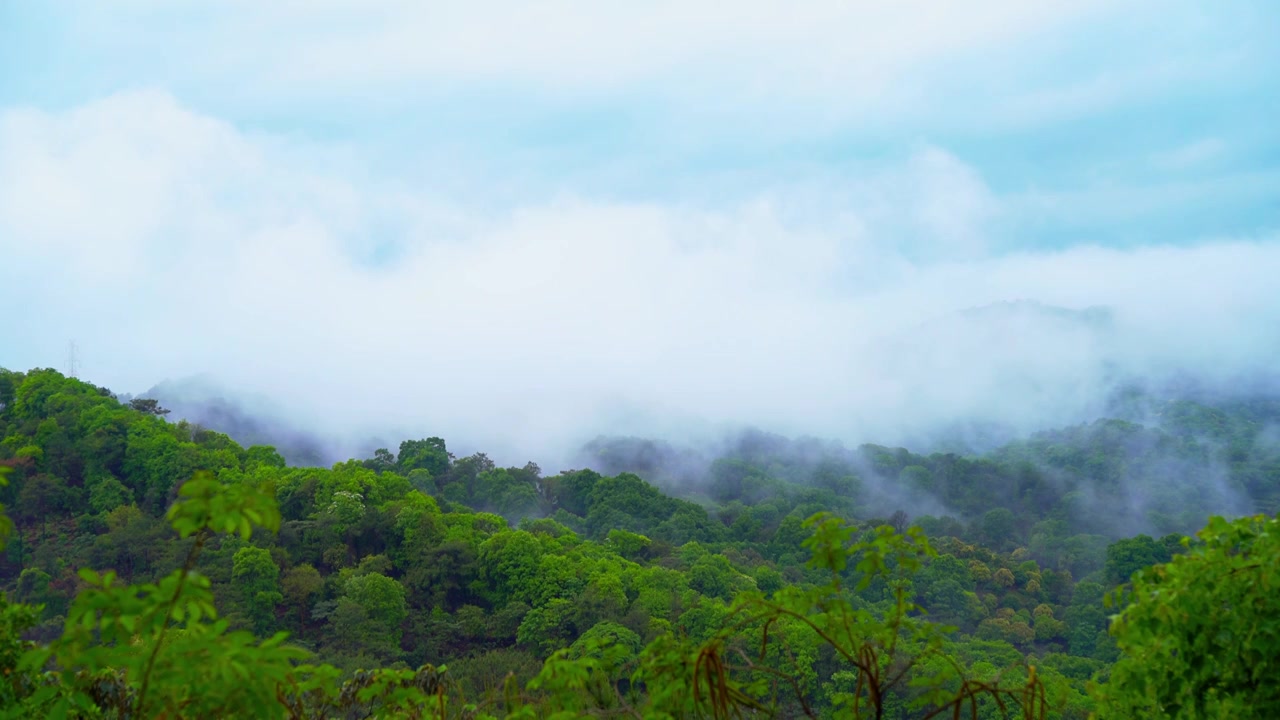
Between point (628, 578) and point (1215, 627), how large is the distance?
23417mm

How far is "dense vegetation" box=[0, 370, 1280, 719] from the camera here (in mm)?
2533

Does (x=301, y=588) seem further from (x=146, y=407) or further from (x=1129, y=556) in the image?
(x=1129, y=556)

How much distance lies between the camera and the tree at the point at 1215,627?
8.20 ft

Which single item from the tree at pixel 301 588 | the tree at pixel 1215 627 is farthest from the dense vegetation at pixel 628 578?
the tree at pixel 301 588

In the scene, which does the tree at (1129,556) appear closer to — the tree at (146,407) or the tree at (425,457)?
the tree at (425,457)

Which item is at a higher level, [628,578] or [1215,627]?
[1215,627]

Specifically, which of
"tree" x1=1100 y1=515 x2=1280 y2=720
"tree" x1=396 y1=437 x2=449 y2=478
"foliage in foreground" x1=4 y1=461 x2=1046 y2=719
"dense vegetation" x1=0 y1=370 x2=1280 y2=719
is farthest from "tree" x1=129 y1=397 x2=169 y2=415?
"tree" x1=1100 y1=515 x2=1280 y2=720

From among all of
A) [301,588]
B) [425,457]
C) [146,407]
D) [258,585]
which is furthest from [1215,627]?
[425,457]

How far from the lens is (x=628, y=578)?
25.2 metres

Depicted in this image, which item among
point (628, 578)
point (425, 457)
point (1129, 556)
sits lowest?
point (628, 578)

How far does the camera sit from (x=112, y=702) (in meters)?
4.26

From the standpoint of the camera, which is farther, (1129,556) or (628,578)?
(1129,556)

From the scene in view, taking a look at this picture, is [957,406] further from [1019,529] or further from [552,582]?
[552,582]

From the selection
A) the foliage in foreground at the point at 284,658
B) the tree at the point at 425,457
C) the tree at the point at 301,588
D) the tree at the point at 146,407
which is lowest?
the tree at the point at 301,588
